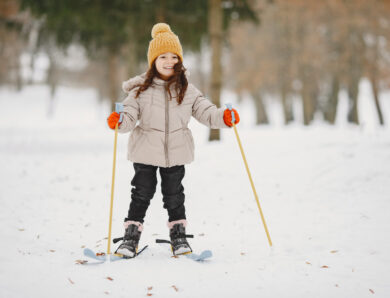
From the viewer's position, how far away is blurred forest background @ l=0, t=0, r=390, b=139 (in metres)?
10.3

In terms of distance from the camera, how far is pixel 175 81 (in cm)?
302

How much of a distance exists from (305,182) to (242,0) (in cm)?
691

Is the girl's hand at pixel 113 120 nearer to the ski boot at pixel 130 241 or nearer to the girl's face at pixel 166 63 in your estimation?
the girl's face at pixel 166 63

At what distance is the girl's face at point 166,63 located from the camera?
3027 millimetres

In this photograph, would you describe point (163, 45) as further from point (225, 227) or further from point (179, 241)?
point (225, 227)

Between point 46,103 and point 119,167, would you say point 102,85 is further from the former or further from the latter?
point 119,167

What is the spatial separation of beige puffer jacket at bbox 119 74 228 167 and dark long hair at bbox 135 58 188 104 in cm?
4

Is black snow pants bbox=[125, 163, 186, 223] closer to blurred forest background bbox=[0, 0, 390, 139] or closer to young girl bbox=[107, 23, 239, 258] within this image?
young girl bbox=[107, 23, 239, 258]

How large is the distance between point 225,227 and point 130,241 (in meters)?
1.37

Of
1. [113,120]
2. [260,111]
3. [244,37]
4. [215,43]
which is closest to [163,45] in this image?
[113,120]

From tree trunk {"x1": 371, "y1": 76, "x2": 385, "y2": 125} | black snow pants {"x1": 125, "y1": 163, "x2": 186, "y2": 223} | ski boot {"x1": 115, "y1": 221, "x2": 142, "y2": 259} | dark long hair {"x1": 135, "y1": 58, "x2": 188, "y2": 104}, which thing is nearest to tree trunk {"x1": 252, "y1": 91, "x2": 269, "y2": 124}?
tree trunk {"x1": 371, "y1": 76, "x2": 385, "y2": 125}

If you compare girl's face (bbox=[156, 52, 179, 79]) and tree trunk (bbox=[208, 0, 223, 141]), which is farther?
tree trunk (bbox=[208, 0, 223, 141])

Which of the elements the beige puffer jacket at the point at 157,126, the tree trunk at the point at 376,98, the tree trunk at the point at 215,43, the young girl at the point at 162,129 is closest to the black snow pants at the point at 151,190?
the young girl at the point at 162,129

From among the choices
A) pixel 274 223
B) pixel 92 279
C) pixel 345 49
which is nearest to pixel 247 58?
pixel 345 49
